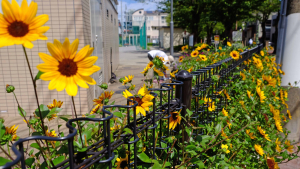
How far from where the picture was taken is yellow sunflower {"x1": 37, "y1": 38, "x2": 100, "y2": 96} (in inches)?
23.9

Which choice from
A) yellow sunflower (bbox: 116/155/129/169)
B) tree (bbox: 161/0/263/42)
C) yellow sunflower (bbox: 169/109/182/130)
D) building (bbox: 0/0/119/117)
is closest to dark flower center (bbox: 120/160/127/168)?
yellow sunflower (bbox: 116/155/129/169)

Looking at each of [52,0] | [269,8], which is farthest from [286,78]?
[269,8]

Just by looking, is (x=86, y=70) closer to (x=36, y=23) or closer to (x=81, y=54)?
(x=81, y=54)

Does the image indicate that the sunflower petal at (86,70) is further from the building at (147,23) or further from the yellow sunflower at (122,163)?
the building at (147,23)

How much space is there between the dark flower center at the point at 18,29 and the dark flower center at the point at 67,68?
0.11 m

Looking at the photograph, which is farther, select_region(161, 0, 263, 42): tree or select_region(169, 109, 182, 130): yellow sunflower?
select_region(161, 0, 263, 42): tree

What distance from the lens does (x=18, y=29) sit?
58 centimetres

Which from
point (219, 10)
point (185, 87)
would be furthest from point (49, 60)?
point (219, 10)

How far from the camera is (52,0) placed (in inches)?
166

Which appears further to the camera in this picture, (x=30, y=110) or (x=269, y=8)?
(x=269, y=8)

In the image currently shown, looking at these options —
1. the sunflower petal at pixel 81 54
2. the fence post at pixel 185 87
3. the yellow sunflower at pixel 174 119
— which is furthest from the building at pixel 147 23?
the sunflower petal at pixel 81 54

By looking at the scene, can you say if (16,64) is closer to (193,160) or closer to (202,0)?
(193,160)

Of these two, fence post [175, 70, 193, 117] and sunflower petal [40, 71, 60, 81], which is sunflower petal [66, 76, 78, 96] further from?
fence post [175, 70, 193, 117]

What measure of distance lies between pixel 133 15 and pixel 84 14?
279 feet
